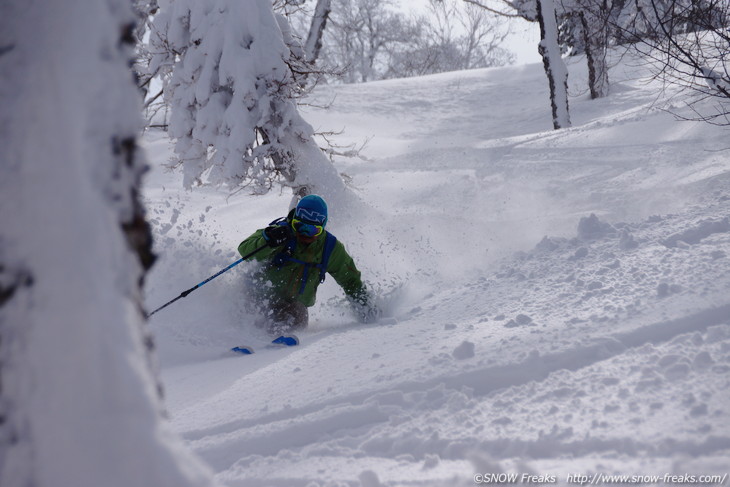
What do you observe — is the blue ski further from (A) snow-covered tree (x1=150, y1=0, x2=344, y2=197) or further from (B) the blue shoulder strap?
(A) snow-covered tree (x1=150, y1=0, x2=344, y2=197)

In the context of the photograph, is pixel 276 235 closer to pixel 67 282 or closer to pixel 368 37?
pixel 67 282

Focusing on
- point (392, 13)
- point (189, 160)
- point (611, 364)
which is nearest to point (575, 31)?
point (392, 13)

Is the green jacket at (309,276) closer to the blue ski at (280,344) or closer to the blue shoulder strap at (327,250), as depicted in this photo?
the blue shoulder strap at (327,250)

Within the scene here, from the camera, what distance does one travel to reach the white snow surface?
2230 millimetres

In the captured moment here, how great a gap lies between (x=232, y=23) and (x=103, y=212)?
6982 millimetres

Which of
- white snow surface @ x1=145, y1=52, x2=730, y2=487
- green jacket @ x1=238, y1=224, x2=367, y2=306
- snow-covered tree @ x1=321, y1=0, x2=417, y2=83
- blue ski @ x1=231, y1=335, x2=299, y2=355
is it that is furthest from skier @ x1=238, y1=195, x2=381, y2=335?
snow-covered tree @ x1=321, y1=0, x2=417, y2=83

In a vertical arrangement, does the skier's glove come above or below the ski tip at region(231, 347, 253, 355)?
above

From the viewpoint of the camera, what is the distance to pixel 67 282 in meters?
1.12

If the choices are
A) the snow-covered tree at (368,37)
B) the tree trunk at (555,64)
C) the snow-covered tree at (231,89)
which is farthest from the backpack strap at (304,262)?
the snow-covered tree at (368,37)

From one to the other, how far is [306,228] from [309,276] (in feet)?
1.89

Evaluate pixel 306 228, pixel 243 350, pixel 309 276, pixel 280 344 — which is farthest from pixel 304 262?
pixel 243 350

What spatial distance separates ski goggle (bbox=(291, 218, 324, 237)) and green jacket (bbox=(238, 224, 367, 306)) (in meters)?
0.25

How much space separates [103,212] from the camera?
1.17 m

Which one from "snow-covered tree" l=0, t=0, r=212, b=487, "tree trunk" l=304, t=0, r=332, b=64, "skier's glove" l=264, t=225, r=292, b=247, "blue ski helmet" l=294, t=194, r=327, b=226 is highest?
"tree trunk" l=304, t=0, r=332, b=64
